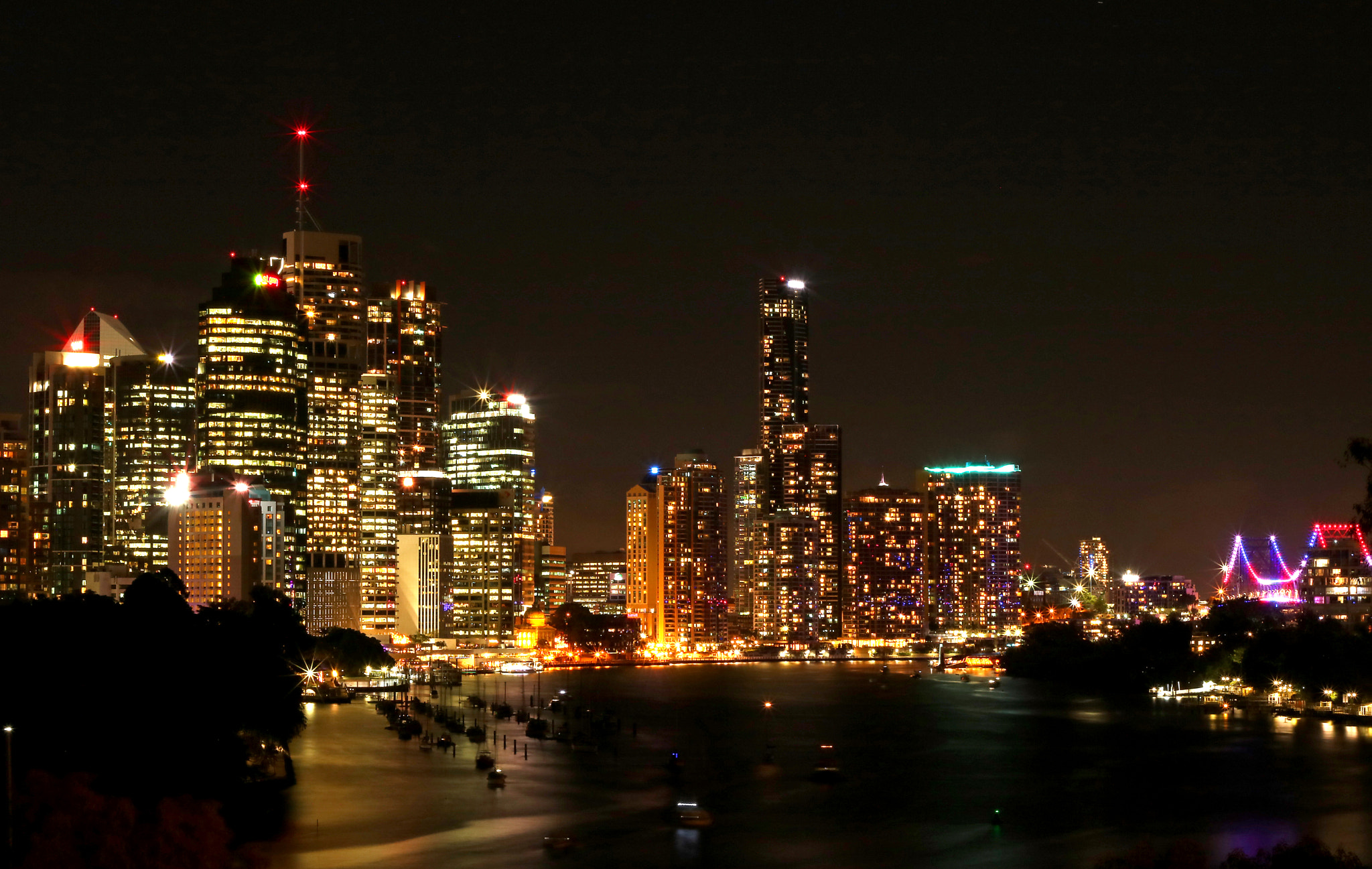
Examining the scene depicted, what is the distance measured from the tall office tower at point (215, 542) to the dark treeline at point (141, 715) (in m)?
107

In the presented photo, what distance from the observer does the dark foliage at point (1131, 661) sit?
15350 centimetres

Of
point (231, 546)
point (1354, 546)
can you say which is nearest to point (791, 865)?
point (231, 546)

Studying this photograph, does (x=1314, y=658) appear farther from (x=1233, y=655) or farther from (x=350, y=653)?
(x=350, y=653)

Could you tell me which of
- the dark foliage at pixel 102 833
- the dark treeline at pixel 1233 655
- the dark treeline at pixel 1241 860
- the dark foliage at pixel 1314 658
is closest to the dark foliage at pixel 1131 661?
the dark treeline at pixel 1233 655

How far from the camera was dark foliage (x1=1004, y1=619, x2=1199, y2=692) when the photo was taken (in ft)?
504

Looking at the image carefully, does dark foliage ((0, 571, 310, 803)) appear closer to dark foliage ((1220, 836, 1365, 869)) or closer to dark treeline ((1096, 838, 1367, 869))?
dark treeline ((1096, 838, 1367, 869))

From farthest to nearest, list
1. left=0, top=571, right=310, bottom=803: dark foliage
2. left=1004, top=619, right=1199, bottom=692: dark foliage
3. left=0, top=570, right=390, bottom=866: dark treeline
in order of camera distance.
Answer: left=1004, top=619, right=1199, bottom=692: dark foliage, left=0, top=571, right=310, bottom=803: dark foliage, left=0, top=570, right=390, bottom=866: dark treeline

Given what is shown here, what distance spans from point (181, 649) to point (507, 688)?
4288 inches

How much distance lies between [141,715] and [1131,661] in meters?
122

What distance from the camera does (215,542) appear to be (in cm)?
18912

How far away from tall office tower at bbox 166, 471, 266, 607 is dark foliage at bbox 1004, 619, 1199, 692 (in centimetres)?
9035

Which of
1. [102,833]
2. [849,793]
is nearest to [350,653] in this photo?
[849,793]

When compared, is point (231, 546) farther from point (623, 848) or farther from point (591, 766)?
point (623, 848)

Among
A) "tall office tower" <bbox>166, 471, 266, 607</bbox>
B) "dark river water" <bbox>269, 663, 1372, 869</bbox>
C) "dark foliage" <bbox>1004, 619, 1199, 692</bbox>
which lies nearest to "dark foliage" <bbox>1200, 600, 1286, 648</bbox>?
"dark foliage" <bbox>1004, 619, 1199, 692</bbox>
